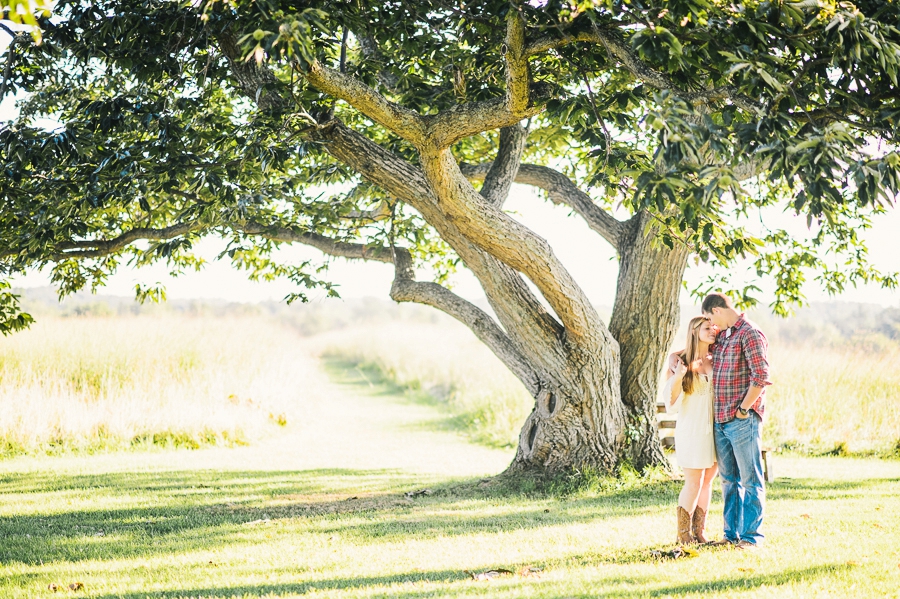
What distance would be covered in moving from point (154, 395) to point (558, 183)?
8608 mm

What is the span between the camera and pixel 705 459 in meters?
5.46

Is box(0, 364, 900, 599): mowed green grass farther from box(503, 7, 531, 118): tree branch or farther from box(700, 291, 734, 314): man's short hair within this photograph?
box(503, 7, 531, 118): tree branch

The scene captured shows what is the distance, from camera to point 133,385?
14148 mm

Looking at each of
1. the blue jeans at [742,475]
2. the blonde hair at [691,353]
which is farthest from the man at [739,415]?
the blonde hair at [691,353]

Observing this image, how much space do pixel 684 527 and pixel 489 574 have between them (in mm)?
1529

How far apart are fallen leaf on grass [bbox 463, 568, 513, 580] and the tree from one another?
100 inches

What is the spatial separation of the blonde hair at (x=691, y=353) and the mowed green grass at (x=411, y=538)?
1150 millimetres

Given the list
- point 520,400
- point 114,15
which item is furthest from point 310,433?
point 114,15

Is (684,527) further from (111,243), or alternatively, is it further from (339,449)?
(339,449)

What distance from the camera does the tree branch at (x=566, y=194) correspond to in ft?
30.3

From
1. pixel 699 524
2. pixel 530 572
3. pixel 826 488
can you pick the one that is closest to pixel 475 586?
pixel 530 572

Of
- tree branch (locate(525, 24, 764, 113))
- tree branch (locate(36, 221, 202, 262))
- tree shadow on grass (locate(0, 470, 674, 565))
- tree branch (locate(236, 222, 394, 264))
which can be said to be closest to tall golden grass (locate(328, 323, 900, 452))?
tree shadow on grass (locate(0, 470, 674, 565))

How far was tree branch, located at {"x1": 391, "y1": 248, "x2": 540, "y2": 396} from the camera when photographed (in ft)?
28.8

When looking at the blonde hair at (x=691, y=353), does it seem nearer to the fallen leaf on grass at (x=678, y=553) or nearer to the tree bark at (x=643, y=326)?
the fallen leaf on grass at (x=678, y=553)
